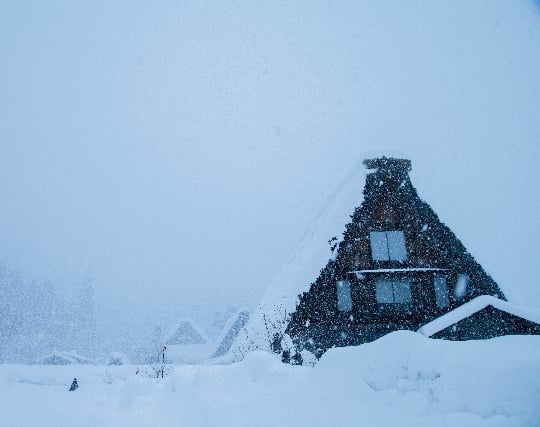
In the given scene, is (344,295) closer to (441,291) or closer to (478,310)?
(441,291)

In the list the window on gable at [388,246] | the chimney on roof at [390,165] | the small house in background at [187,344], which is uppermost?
the chimney on roof at [390,165]

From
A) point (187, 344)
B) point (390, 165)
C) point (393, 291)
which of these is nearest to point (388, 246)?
point (393, 291)

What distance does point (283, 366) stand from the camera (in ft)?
16.4

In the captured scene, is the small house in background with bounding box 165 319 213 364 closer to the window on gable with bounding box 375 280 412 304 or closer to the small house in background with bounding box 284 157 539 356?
the small house in background with bounding box 284 157 539 356

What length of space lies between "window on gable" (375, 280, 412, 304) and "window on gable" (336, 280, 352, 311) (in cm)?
120

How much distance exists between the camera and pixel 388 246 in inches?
622

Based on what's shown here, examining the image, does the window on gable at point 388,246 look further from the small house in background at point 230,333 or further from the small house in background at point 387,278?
the small house in background at point 230,333

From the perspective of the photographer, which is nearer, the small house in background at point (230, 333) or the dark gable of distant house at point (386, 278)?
the dark gable of distant house at point (386, 278)

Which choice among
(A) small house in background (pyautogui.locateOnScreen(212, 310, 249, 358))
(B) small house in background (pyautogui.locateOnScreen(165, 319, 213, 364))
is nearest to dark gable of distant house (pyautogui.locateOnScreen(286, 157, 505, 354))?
(A) small house in background (pyautogui.locateOnScreen(212, 310, 249, 358))

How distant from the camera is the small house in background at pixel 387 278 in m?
14.3

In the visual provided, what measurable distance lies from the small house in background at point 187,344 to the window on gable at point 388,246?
63.0 ft

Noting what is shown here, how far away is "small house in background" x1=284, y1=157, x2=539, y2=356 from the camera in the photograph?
1429cm

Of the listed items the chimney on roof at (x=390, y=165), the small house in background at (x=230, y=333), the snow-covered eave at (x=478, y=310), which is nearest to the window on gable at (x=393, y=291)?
the snow-covered eave at (x=478, y=310)

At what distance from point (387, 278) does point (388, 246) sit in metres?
1.42
